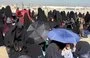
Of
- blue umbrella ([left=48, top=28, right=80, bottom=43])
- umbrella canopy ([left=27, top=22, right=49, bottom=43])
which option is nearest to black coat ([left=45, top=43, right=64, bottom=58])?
blue umbrella ([left=48, top=28, right=80, bottom=43])

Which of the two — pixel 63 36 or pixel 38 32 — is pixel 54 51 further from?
pixel 38 32

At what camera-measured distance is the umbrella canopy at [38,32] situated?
11306mm

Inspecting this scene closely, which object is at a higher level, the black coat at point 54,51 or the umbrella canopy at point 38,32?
the black coat at point 54,51

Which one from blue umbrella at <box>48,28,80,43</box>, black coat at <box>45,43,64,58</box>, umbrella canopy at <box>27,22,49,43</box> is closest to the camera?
black coat at <box>45,43,64,58</box>

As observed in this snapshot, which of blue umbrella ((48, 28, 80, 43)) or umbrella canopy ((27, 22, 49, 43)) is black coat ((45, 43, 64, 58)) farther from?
umbrella canopy ((27, 22, 49, 43))

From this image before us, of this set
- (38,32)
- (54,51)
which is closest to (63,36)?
(54,51)

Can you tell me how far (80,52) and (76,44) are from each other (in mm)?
231

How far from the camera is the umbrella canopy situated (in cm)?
1131

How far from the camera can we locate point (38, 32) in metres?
12.6

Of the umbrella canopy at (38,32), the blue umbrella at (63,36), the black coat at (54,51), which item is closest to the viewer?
the black coat at (54,51)

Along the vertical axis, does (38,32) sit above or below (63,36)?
below

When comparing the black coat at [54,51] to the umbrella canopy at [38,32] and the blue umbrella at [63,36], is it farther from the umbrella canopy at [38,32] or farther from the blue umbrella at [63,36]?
the umbrella canopy at [38,32]

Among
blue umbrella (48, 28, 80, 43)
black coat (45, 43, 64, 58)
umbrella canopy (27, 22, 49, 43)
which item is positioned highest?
black coat (45, 43, 64, 58)

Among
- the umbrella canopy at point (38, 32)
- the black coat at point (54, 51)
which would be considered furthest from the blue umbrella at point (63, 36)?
the umbrella canopy at point (38, 32)
